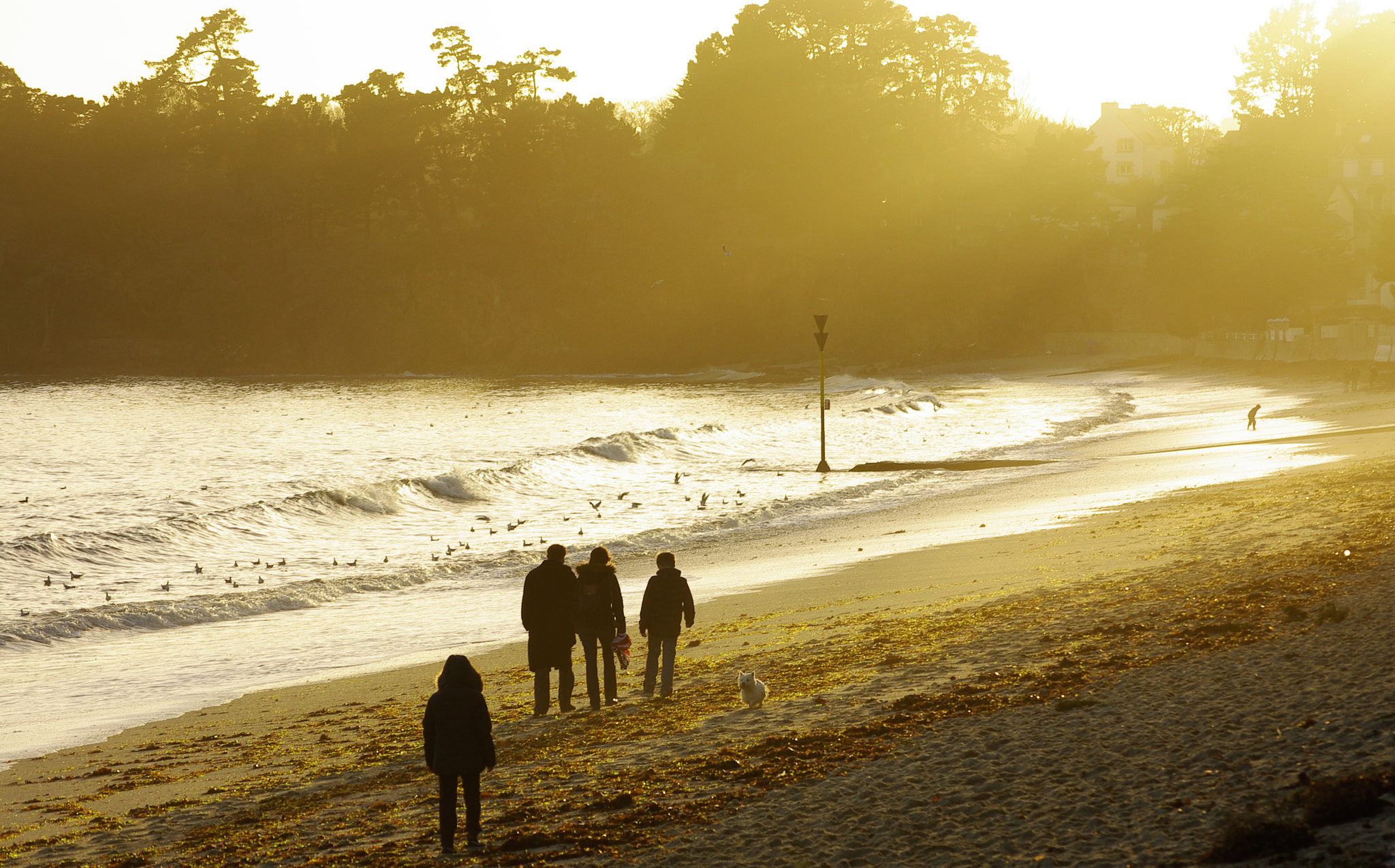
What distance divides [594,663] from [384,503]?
18654 millimetres

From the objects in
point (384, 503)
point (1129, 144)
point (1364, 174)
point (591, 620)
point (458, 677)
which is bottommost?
point (384, 503)

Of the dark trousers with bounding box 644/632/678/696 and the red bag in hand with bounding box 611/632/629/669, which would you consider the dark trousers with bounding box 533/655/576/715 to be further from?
the dark trousers with bounding box 644/632/678/696

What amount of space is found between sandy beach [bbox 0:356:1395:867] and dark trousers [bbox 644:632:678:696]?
233 millimetres

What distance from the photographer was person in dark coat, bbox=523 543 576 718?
32.4 feet

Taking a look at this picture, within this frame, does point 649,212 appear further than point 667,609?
Yes

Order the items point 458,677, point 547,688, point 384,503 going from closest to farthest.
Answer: point 458,677, point 547,688, point 384,503

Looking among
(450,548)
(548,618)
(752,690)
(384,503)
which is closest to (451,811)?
(752,690)

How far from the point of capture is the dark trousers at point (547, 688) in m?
10.0

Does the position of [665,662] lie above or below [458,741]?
below

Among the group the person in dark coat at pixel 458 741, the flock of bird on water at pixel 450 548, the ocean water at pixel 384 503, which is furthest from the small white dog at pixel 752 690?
the flock of bird on water at pixel 450 548

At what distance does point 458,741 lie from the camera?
22.1ft

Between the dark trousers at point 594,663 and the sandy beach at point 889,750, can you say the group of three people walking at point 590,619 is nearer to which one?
the dark trousers at point 594,663

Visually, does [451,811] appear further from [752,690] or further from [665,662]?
[665,662]

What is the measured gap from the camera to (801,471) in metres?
32.3
